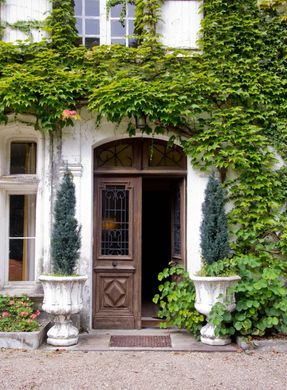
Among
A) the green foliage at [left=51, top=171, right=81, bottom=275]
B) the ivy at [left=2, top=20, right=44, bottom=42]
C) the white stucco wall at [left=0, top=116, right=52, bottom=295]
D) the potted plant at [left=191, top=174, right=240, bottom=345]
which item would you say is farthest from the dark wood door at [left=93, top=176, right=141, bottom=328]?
the ivy at [left=2, top=20, right=44, bottom=42]

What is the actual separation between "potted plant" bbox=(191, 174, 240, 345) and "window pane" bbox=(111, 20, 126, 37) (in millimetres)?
2642

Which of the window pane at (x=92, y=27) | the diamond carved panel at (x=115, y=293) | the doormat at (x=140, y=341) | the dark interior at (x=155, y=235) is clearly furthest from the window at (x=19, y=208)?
the dark interior at (x=155, y=235)

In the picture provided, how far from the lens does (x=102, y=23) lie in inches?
270

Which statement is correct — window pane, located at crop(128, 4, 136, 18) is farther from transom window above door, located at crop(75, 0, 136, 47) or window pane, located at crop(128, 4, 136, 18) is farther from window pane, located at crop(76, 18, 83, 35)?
window pane, located at crop(76, 18, 83, 35)

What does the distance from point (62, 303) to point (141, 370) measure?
1.40 meters

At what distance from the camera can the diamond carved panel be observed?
21.6ft

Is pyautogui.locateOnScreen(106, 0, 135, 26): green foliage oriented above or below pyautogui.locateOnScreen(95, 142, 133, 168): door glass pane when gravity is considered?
above

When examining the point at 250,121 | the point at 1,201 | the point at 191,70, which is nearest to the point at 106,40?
the point at 191,70

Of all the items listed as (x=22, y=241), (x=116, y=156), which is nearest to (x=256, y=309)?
(x=116, y=156)

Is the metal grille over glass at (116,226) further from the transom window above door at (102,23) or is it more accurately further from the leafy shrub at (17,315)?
the transom window above door at (102,23)

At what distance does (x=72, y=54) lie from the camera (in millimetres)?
6402

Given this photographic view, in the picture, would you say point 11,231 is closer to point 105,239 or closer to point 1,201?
point 1,201

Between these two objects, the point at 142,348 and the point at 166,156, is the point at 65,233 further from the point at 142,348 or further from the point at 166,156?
the point at 166,156

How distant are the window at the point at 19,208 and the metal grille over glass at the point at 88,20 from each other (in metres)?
1.80
